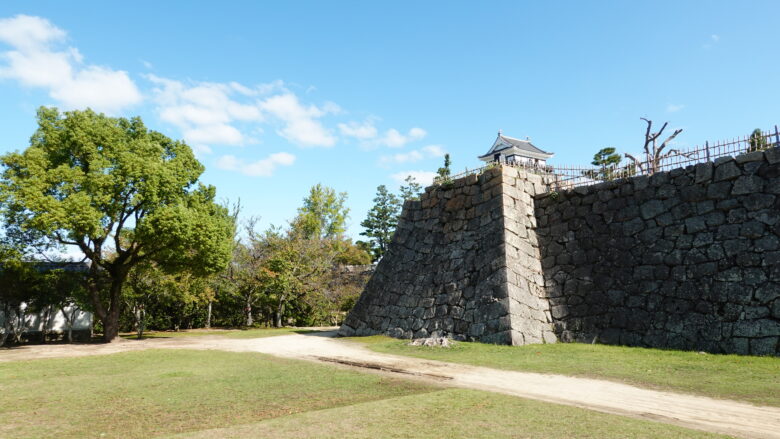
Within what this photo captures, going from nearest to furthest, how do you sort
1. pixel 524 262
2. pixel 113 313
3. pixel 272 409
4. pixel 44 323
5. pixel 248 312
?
pixel 272 409
pixel 524 262
pixel 113 313
pixel 44 323
pixel 248 312

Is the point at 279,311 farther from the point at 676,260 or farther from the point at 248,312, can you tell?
the point at 676,260

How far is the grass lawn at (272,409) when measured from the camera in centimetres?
500

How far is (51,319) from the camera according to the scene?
66.1 feet

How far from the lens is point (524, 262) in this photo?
1570cm

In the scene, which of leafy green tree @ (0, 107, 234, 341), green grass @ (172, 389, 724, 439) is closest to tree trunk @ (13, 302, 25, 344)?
leafy green tree @ (0, 107, 234, 341)

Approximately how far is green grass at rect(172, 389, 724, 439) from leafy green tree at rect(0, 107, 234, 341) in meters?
12.5

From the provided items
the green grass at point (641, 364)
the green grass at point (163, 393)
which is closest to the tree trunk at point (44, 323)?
the green grass at point (163, 393)

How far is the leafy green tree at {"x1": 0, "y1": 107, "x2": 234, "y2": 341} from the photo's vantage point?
1486 cm

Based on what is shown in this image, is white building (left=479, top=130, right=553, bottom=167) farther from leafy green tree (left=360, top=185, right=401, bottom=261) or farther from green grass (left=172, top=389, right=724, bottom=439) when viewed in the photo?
green grass (left=172, top=389, right=724, bottom=439)

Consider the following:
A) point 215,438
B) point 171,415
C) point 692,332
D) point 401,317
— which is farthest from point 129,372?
point 692,332

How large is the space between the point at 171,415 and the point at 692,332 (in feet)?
40.1

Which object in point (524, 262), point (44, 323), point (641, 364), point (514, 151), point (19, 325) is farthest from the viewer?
point (514, 151)

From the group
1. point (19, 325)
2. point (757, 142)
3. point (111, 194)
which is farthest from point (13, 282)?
point (757, 142)

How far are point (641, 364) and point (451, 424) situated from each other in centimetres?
709
